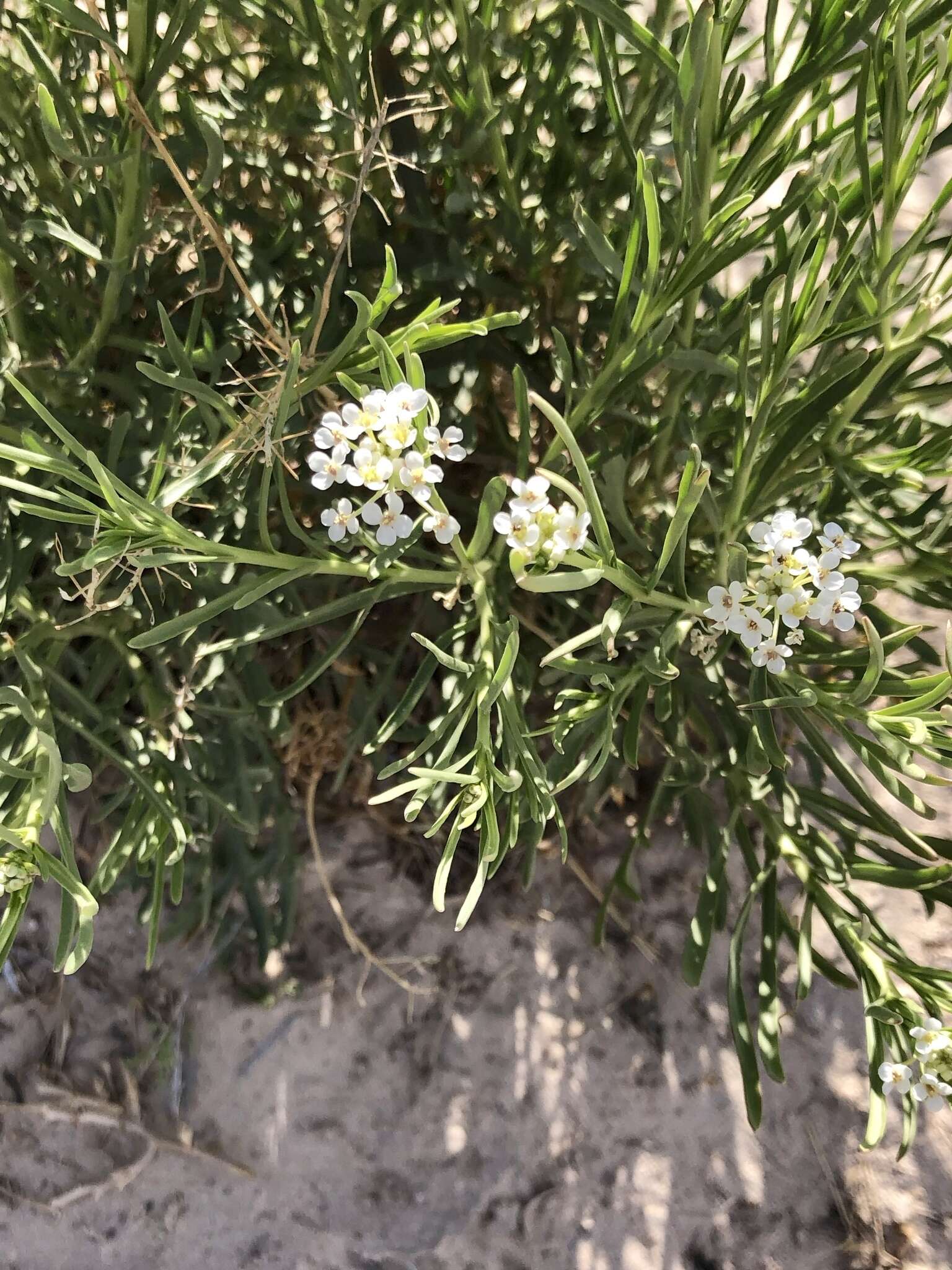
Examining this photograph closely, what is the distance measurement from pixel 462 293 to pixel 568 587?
2.27 ft

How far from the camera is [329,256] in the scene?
1.06 meters

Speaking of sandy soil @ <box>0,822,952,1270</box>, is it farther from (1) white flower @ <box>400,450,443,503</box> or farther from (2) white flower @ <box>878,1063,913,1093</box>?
(1) white flower @ <box>400,450,443,503</box>

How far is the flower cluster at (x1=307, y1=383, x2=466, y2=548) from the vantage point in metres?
0.61

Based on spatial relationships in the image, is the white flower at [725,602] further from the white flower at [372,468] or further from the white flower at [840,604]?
the white flower at [372,468]

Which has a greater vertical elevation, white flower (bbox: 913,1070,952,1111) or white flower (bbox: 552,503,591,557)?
white flower (bbox: 552,503,591,557)

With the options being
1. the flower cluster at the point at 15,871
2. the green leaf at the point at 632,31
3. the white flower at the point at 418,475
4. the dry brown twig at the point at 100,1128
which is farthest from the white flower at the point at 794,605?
the dry brown twig at the point at 100,1128

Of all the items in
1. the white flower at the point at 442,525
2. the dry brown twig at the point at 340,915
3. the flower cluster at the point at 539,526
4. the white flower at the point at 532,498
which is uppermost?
the white flower at the point at 532,498

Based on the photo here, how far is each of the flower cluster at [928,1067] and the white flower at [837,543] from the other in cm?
43

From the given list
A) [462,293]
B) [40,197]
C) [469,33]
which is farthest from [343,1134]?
[469,33]

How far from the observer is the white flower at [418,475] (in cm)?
62

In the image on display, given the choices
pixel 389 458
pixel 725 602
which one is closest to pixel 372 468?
pixel 389 458

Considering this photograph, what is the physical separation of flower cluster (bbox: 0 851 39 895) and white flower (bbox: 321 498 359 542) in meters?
0.36

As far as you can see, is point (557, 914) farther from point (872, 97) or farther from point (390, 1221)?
point (872, 97)

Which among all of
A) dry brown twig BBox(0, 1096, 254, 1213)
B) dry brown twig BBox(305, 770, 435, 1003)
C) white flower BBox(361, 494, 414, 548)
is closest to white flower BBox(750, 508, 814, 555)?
white flower BBox(361, 494, 414, 548)
